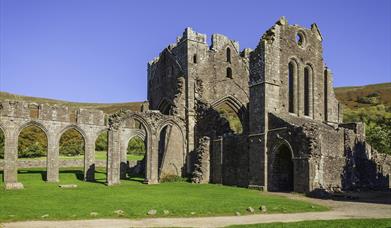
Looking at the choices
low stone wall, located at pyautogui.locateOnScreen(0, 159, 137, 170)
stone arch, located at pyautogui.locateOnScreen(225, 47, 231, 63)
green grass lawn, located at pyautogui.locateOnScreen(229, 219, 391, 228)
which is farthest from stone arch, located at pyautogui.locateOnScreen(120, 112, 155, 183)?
green grass lawn, located at pyautogui.locateOnScreen(229, 219, 391, 228)

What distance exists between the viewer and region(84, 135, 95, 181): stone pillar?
32.1m

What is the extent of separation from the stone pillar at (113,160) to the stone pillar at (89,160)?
17.5 feet

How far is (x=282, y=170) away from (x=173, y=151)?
9.76 metres

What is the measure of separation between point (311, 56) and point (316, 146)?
9321 millimetres

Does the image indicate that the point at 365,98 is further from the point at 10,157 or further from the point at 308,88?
the point at 10,157

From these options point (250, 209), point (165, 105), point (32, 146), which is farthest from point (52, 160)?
point (32, 146)

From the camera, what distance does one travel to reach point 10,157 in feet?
97.0

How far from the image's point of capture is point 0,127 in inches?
1163

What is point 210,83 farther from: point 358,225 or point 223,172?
point 358,225

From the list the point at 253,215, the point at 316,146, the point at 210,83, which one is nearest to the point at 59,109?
the point at 210,83

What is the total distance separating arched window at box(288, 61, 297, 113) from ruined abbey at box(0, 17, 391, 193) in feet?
0.22

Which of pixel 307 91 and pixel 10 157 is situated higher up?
pixel 307 91

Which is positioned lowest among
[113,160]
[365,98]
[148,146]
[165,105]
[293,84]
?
[113,160]

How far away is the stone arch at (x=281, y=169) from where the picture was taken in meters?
23.1
